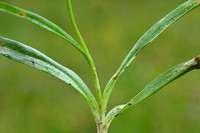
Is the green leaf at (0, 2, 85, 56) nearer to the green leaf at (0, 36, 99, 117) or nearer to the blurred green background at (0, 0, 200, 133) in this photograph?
the green leaf at (0, 36, 99, 117)

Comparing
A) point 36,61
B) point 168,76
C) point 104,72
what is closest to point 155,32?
point 168,76

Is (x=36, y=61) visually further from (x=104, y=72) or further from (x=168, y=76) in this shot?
(x=104, y=72)

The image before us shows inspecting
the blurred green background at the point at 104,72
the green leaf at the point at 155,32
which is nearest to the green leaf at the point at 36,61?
the green leaf at the point at 155,32

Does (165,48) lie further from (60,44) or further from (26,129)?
(26,129)

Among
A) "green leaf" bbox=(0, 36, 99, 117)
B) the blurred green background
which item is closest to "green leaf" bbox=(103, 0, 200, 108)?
"green leaf" bbox=(0, 36, 99, 117)

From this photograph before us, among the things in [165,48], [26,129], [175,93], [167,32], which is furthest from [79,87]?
[167,32]
